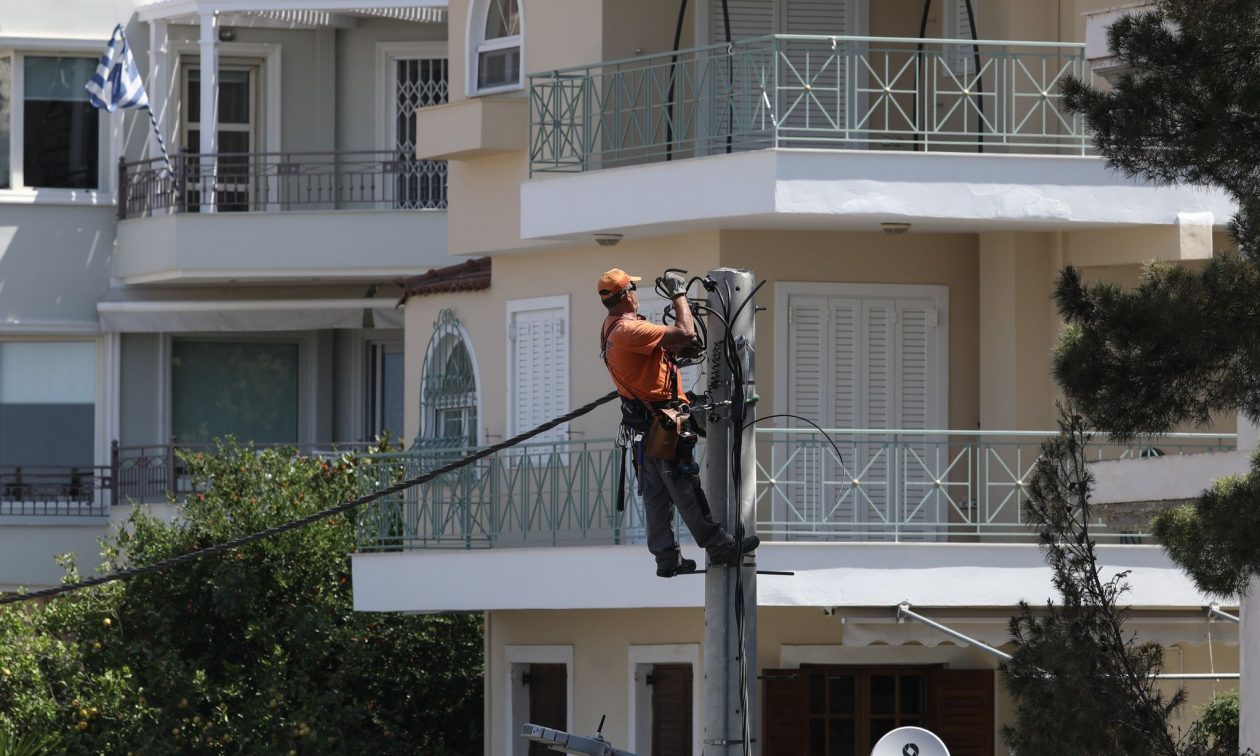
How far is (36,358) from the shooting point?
31.4 m

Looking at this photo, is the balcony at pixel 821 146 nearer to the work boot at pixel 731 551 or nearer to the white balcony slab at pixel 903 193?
the white balcony slab at pixel 903 193

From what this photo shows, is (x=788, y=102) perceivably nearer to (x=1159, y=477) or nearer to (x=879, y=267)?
(x=879, y=267)

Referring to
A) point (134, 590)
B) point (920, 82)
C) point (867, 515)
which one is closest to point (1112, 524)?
point (867, 515)

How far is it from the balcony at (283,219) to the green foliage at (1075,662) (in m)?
17.2

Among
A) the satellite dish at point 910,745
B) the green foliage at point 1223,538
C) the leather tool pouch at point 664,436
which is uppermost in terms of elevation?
the leather tool pouch at point 664,436

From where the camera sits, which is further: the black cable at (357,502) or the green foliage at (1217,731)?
the black cable at (357,502)

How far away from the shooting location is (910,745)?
17562mm

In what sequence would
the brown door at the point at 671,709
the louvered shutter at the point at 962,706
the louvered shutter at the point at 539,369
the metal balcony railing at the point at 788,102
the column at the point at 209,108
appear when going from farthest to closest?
1. the column at the point at 209,108
2. the louvered shutter at the point at 539,369
3. the brown door at the point at 671,709
4. the louvered shutter at the point at 962,706
5. the metal balcony railing at the point at 788,102

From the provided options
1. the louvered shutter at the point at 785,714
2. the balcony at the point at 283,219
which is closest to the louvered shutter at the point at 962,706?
the louvered shutter at the point at 785,714

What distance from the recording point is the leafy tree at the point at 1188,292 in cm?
1147

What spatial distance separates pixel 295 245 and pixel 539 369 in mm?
7094

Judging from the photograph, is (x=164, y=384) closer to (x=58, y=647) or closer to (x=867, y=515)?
(x=58, y=647)

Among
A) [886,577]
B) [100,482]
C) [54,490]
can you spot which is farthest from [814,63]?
[54,490]

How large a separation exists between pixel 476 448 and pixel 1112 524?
A: 283 inches
